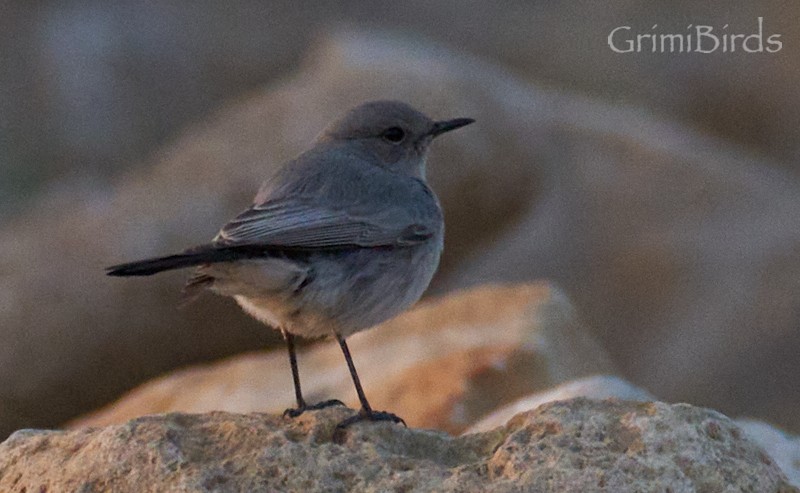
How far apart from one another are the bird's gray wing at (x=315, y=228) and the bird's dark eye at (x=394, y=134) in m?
0.75

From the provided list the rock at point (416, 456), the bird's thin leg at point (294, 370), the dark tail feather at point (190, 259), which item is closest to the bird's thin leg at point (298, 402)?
the bird's thin leg at point (294, 370)

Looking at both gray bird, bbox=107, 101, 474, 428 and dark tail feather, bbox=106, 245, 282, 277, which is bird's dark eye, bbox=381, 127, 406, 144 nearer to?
gray bird, bbox=107, 101, 474, 428

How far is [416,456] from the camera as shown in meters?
4.53

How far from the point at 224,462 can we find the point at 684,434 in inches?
62.9

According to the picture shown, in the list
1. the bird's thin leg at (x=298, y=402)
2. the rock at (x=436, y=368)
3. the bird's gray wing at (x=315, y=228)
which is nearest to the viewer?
the bird's thin leg at (x=298, y=402)

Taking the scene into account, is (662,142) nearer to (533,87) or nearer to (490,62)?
(533,87)

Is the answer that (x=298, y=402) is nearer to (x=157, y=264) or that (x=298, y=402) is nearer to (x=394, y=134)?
(x=157, y=264)

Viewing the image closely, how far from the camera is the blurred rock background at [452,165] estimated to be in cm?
998

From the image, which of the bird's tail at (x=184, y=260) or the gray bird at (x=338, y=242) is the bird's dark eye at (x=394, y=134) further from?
the bird's tail at (x=184, y=260)

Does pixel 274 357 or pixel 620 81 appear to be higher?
pixel 620 81

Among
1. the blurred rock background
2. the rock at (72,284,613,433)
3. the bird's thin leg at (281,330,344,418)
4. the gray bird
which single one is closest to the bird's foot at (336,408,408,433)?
the gray bird

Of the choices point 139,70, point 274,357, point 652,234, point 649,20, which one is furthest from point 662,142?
point 139,70

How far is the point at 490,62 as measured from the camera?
13.9 metres

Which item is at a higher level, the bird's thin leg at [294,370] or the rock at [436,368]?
the bird's thin leg at [294,370]
